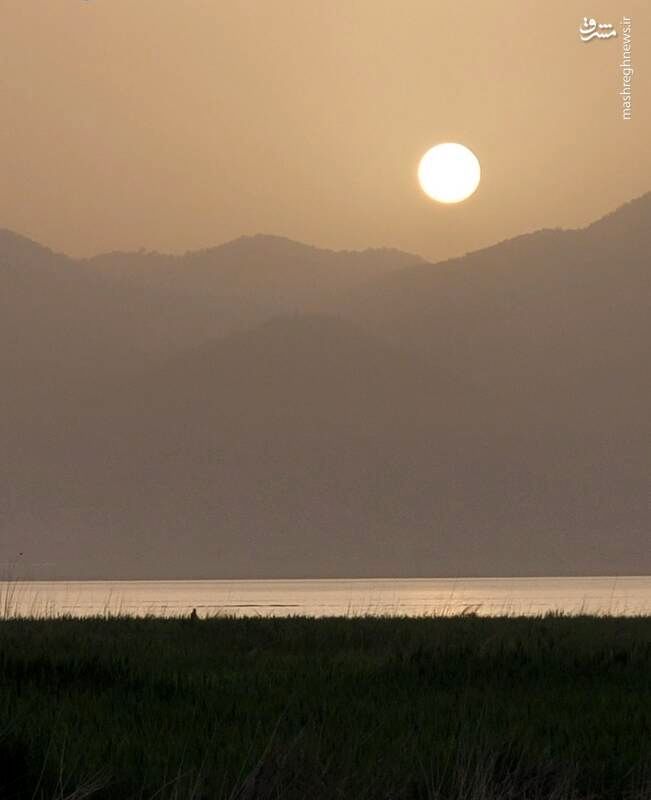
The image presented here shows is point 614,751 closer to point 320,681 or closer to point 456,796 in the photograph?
point 456,796

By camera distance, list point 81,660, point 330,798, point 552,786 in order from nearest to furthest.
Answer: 1. point 330,798
2. point 552,786
3. point 81,660

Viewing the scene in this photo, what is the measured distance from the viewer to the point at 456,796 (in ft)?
34.9

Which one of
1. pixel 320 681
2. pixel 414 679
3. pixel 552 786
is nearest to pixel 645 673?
pixel 414 679

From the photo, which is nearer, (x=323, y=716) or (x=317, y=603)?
(x=323, y=716)

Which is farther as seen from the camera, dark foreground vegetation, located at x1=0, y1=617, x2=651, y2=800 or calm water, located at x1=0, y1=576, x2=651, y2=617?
calm water, located at x1=0, y1=576, x2=651, y2=617

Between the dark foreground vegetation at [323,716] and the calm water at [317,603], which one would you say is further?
the calm water at [317,603]

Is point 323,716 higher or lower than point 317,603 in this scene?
lower

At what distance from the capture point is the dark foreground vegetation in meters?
10.6

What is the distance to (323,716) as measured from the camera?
1380cm

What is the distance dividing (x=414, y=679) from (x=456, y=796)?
278 inches

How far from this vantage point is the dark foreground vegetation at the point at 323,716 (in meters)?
10.6

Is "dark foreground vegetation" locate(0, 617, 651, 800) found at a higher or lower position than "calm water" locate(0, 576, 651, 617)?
lower

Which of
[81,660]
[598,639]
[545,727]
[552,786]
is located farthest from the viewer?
[598,639]

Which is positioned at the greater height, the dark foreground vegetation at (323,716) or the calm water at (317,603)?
the calm water at (317,603)
